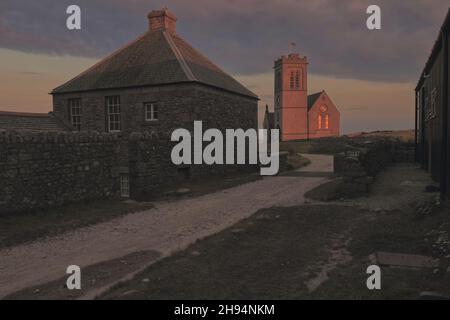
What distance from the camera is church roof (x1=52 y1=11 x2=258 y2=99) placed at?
18.9 metres

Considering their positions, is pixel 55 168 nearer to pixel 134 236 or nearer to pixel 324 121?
pixel 134 236

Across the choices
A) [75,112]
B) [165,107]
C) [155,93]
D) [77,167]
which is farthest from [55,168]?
[75,112]

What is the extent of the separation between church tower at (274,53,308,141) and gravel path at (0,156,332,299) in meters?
57.1

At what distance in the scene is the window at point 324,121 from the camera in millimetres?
72125

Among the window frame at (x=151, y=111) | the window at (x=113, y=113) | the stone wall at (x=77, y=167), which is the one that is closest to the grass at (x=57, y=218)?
the stone wall at (x=77, y=167)

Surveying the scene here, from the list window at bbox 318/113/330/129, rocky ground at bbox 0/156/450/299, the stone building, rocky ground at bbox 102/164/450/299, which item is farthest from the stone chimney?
window at bbox 318/113/330/129

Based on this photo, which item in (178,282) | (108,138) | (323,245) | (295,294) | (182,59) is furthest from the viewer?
(182,59)

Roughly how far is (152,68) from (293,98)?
181 ft

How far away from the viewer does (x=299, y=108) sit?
70.9 m
